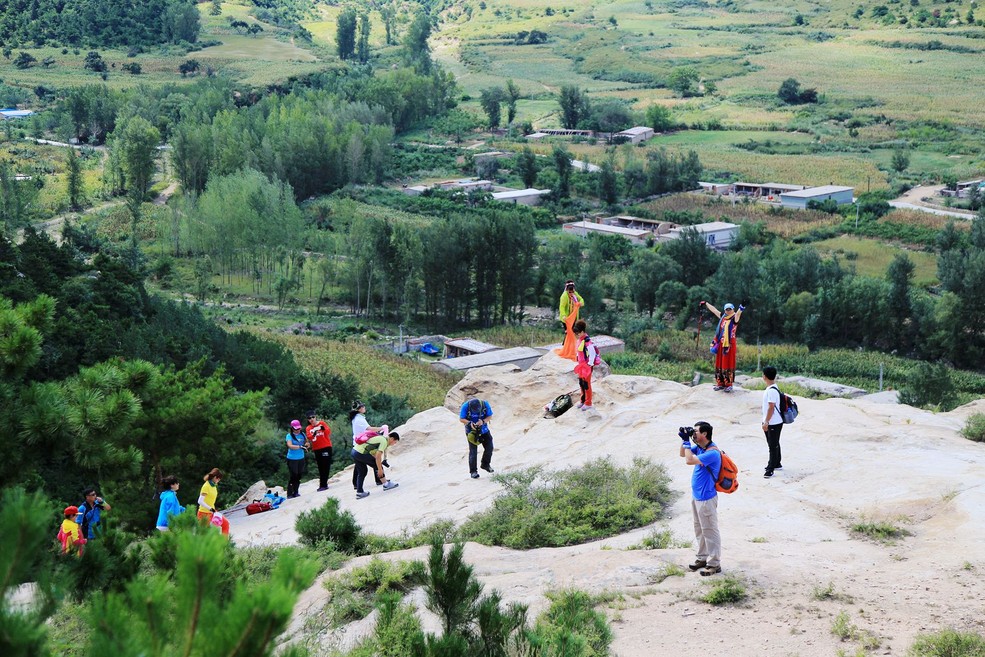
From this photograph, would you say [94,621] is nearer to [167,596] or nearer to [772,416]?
[167,596]

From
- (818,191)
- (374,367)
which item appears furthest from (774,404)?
(818,191)

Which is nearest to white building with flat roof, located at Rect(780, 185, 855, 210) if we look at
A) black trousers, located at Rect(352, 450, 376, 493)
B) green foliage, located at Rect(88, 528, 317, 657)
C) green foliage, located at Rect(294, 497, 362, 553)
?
black trousers, located at Rect(352, 450, 376, 493)

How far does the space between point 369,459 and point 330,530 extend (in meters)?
2.80

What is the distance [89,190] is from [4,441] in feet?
209

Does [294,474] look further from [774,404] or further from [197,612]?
[197,612]

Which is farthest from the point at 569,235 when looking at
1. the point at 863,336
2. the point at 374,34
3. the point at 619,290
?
the point at 374,34

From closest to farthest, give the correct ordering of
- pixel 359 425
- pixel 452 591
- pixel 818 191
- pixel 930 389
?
pixel 452 591
pixel 359 425
pixel 930 389
pixel 818 191

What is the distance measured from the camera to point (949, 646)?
25.0ft

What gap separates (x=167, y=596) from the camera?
435 centimetres

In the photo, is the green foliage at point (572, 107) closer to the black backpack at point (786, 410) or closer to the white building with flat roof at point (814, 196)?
the white building with flat roof at point (814, 196)

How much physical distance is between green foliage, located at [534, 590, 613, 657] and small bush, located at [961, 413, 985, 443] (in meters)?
7.42

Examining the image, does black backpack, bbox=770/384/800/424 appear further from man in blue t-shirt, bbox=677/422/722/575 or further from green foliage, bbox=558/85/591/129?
green foliage, bbox=558/85/591/129

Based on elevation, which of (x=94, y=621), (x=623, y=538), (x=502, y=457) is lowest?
(x=502, y=457)

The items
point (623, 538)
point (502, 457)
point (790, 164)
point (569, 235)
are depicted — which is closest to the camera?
point (623, 538)
